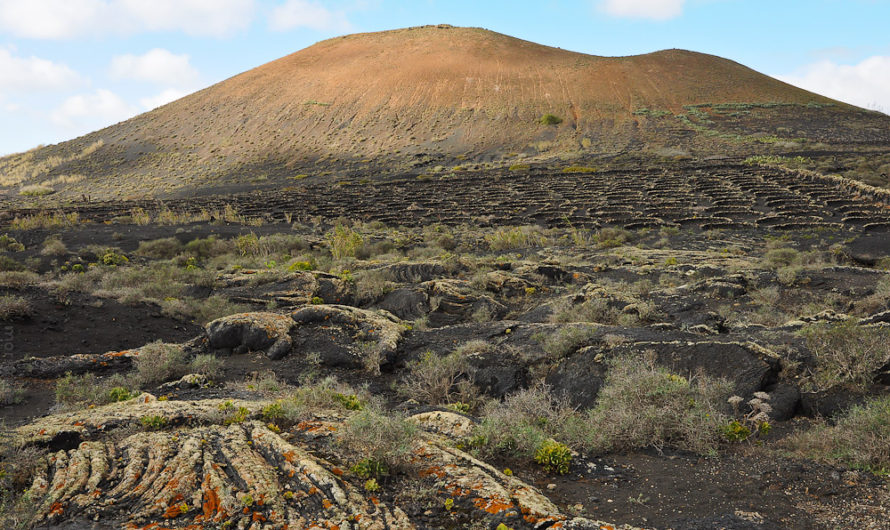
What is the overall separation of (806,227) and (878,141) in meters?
45.4

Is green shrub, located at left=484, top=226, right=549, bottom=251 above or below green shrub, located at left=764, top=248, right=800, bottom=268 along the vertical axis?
above

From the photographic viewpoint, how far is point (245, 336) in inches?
424

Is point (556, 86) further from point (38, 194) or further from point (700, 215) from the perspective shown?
point (38, 194)

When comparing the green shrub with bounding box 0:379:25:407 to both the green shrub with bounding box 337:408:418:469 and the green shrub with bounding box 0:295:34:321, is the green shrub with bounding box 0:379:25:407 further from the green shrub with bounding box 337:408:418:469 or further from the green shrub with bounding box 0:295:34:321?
the green shrub with bounding box 337:408:418:469

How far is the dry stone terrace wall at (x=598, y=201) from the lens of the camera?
92.5 ft

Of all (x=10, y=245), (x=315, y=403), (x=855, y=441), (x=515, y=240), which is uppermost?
(x=10, y=245)

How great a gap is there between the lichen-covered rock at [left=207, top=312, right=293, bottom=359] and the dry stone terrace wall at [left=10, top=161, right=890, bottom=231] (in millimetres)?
21433

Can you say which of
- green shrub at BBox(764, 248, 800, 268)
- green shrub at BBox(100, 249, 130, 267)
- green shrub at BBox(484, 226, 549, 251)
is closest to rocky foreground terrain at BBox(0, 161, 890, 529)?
green shrub at BBox(764, 248, 800, 268)

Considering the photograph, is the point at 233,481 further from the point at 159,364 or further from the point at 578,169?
the point at 578,169

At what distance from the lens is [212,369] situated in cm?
909

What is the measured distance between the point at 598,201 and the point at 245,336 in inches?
1175

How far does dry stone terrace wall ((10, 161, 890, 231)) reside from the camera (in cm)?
2820

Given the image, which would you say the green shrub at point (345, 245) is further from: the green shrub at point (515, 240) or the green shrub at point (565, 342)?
the green shrub at point (565, 342)

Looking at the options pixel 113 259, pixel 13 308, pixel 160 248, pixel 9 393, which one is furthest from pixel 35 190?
pixel 9 393
